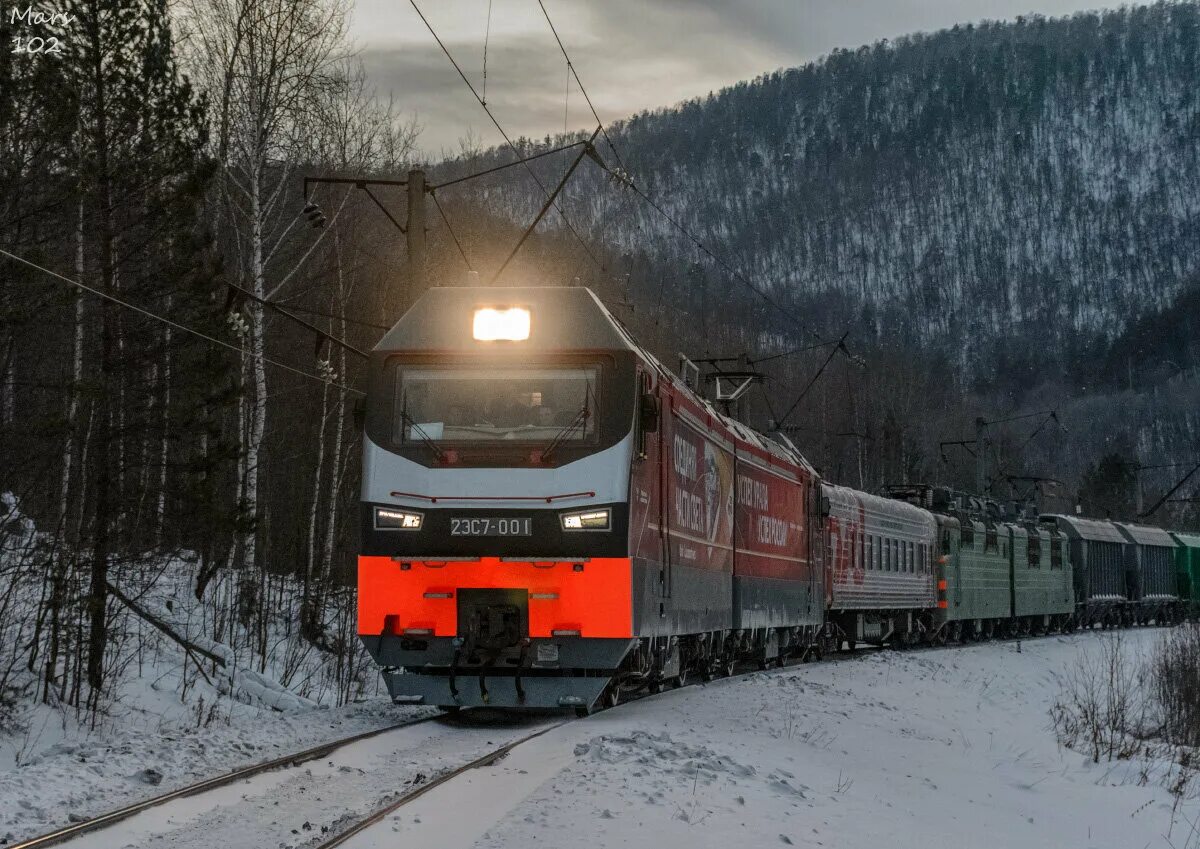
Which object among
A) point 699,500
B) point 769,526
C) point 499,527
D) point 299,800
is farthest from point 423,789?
point 769,526

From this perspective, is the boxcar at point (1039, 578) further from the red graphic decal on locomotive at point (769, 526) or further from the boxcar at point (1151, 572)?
the red graphic decal on locomotive at point (769, 526)

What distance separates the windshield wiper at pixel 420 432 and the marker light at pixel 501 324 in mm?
903

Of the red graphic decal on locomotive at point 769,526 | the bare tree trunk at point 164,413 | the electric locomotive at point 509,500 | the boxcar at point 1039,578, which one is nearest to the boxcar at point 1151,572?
the boxcar at point 1039,578

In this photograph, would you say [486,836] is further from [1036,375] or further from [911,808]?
[1036,375]

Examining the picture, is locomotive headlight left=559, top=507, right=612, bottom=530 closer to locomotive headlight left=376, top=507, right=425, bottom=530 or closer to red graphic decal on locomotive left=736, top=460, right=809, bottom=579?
locomotive headlight left=376, top=507, right=425, bottom=530

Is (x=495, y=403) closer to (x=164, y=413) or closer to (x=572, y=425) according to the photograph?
(x=572, y=425)

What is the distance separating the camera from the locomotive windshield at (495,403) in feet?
40.6

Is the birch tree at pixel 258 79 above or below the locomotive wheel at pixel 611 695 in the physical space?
above

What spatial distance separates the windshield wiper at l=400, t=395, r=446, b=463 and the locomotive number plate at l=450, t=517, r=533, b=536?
0.62m

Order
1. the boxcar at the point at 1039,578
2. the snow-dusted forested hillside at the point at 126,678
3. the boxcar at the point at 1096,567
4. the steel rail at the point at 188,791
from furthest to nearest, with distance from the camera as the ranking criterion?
the boxcar at the point at 1096,567 → the boxcar at the point at 1039,578 → the snow-dusted forested hillside at the point at 126,678 → the steel rail at the point at 188,791

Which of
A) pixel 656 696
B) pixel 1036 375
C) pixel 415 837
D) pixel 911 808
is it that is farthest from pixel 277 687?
pixel 1036 375

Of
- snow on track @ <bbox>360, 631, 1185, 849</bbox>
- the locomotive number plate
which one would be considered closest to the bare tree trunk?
the locomotive number plate

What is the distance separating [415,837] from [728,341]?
74955mm

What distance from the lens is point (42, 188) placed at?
1400 cm
